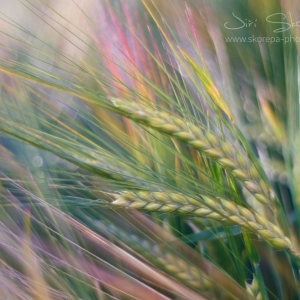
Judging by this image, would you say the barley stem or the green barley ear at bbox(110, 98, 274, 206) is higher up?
the green barley ear at bbox(110, 98, 274, 206)

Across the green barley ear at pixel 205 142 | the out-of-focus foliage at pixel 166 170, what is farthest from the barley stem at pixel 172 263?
the green barley ear at pixel 205 142

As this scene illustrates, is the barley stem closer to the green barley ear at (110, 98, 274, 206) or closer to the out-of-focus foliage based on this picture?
the out-of-focus foliage

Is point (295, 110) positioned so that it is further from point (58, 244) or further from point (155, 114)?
point (58, 244)

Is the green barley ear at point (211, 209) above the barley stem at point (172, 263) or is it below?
above

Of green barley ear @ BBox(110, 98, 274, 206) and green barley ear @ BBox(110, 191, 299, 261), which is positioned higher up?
green barley ear @ BBox(110, 98, 274, 206)

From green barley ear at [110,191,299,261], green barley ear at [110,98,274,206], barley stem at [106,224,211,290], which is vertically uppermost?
green barley ear at [110,98,274,206]

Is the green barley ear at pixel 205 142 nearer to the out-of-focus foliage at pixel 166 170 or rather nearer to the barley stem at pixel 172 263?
the out-of-focus foliage at pixel 166 170

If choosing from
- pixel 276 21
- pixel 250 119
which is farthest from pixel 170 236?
pixel 276 21

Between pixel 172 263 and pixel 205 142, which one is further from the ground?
pixel 205 142

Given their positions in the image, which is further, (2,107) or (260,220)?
(2,107)

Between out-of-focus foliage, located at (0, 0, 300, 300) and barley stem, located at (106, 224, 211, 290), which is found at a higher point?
out-of-focus foliage, located at (0, 0, 300, 300)

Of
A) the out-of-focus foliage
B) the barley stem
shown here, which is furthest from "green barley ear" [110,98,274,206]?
the barley stem
